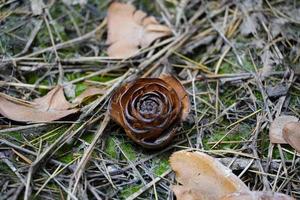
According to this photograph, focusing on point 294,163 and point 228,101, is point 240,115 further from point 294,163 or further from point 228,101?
point 294,163

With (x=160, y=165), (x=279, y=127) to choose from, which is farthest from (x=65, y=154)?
(x=279, y=127)

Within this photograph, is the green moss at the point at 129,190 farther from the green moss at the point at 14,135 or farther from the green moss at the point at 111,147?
the green moss at the point at 14,135

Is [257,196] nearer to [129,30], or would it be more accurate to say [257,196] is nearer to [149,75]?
[149,75]

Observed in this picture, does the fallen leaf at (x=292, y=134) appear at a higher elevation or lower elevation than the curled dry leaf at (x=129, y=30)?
lower

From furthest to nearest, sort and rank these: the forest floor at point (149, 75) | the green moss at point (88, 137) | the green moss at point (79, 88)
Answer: the green moss at point (79, 88)
the green moss at point (88, 137)
the forest floor at point (149, 75)

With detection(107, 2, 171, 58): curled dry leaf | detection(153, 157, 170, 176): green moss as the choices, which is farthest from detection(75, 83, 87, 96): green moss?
detection(153, 157, 170, 176): green moss

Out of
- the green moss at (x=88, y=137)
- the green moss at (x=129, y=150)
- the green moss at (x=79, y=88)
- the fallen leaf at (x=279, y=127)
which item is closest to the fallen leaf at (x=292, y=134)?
the fallen leaf at (x=279, y=127)

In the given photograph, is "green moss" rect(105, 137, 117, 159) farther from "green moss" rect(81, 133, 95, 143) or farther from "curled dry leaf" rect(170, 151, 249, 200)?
"curled dry leaf" rect(170, 151, 249, 200)

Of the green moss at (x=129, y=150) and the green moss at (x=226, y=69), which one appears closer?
the green moss at (x=129, y=150)
